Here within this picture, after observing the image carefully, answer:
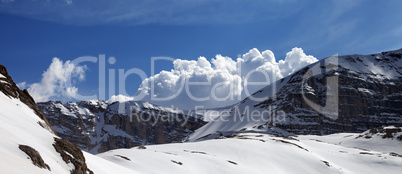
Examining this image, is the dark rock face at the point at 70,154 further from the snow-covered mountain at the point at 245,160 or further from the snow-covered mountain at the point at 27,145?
the snow-covered mountain at the point at 245,160

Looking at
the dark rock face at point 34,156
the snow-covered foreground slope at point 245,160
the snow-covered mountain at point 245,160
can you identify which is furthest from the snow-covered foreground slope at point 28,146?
the snow-covered foreground slope at point 245,160

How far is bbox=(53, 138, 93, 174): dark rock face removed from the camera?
19234mm

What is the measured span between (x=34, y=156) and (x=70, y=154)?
423 centimetres

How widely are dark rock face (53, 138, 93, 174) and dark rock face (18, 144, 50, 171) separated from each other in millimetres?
2801

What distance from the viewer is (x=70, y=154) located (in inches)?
787

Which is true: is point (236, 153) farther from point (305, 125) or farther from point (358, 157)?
point (305, 125)

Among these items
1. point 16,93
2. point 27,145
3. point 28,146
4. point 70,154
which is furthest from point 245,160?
point 28,146

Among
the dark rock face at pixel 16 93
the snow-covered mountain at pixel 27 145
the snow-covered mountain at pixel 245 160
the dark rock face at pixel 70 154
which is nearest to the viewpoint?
the snow-covered mountain at pixel 27 145

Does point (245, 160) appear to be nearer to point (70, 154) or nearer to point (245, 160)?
point (245, 160)

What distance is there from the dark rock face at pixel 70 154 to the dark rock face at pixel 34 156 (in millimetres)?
2801

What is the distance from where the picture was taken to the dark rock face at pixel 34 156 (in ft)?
51.1

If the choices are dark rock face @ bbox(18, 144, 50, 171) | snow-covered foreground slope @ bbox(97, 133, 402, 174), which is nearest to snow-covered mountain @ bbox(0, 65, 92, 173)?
dark rock face @ bbox(18, 144, 50, 171)

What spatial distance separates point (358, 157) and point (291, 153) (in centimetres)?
1434

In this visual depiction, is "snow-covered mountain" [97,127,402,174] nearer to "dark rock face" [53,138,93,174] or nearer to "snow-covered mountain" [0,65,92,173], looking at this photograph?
"snow-covered mountain" [0,65,92,173]
